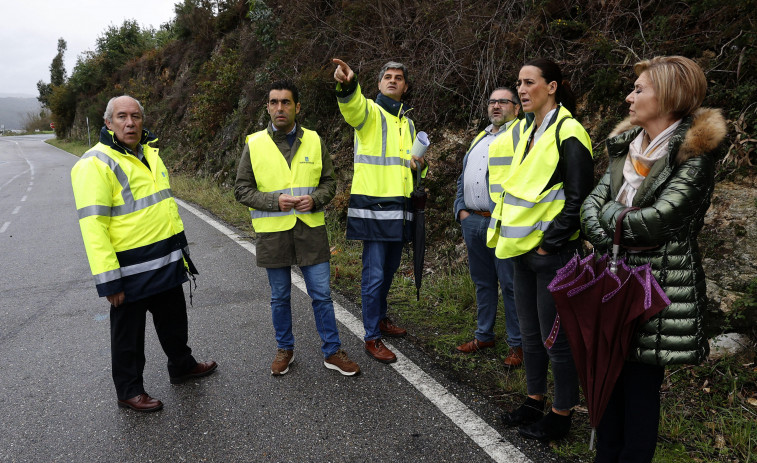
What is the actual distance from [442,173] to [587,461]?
14.2ft

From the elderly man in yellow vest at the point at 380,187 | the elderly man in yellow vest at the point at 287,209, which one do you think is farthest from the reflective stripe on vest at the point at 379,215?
the elderly man in yellow vest at the point at 287,209

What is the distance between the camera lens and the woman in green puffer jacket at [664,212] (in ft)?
6.38

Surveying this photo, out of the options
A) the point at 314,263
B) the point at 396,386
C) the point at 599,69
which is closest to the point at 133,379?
the point at 314,263

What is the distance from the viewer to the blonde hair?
1.98 m

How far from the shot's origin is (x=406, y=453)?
8.71 feet

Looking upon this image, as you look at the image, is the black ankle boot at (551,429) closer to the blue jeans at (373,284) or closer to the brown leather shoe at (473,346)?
the brown leather shoe at (473,346)

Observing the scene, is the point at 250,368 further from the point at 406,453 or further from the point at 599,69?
the point at 599,69

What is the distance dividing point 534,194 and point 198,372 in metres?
2.65

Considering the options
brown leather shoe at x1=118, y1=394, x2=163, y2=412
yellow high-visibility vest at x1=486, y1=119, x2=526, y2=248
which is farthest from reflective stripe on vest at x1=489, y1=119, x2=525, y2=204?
brown leather shoe at x1=118, y1=394, x2=163, y2=412

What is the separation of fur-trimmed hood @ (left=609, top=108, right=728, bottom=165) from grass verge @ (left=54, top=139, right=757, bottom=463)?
1547 mm

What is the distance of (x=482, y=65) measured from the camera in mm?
6574

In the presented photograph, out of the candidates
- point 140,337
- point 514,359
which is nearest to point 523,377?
point 514,359

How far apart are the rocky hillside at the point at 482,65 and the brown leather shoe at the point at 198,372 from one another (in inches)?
120

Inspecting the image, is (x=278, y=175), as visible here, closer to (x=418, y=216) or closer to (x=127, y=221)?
(x=127, y=221)
